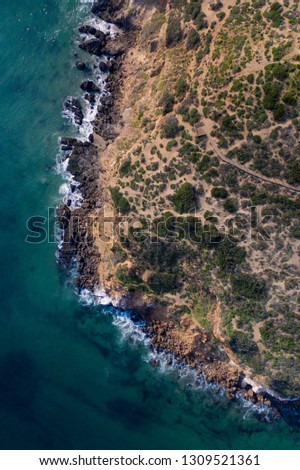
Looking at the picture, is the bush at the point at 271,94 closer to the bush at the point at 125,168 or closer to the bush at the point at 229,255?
the bush at the point at 229,255

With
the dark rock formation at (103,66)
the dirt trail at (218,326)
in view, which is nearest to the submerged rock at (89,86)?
the dark rock formation at (103,66)

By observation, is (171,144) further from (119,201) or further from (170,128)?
(119,201)

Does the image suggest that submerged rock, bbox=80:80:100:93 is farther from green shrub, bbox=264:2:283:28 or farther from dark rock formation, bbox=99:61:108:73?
green shrub, bbox=264:2:283:28

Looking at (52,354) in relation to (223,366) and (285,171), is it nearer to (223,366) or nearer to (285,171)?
(223,366)

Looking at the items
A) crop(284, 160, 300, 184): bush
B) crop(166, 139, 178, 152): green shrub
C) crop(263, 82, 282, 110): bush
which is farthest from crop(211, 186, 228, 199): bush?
crop(263, 82, 282, 110): bush

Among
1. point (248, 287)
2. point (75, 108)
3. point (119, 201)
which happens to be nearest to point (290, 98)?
point (248, 287)
